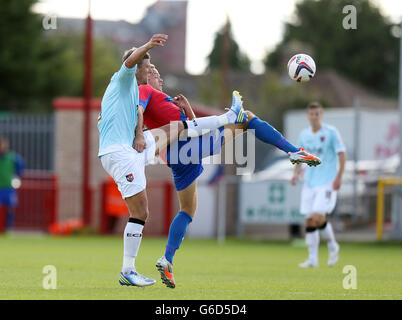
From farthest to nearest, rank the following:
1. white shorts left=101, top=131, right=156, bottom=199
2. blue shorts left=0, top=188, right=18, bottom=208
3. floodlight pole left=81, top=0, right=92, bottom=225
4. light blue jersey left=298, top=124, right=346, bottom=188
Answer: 1. floodlight pole left=81, top=0, right=92, bottom=225
2. blue shorts left=0, top=188, right=18, bottom=208
3. light blue jersey left=298, top=124, right=346, bottom=188
4. white shorts left=101, top=131, right=156, bottom=199

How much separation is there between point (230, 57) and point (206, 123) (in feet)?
288

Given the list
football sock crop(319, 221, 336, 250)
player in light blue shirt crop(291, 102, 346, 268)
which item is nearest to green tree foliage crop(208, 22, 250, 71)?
player in light blue shirt crop(291, 102, 346, 268)

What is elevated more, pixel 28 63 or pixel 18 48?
pixel 18 48

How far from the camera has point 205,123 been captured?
9469mm

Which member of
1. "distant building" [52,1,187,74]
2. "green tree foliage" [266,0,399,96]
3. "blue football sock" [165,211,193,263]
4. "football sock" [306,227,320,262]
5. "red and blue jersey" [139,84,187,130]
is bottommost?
"football sock" [306,227,320,262]

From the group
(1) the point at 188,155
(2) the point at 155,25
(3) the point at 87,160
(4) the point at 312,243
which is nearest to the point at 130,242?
(1) the point at 188,155

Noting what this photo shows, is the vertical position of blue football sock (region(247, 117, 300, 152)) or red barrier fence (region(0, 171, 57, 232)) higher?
blue football sock (region(247, 117, 300, 152))

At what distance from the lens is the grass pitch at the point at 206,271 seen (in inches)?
337

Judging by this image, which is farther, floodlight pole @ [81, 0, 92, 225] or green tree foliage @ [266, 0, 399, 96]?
green tree foliage @ [266, 0, 399, 96]

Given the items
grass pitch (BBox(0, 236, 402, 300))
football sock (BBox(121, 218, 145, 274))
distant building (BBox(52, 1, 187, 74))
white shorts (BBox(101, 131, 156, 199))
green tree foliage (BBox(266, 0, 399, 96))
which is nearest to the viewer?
grass pitch (BBox(0, 236, 402, 300))

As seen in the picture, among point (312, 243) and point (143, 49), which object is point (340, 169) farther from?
point (143, 49)

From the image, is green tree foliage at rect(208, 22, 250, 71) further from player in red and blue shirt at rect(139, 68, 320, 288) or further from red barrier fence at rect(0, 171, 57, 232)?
player in red and blue shirt at rect(139, 68, 320, 288)

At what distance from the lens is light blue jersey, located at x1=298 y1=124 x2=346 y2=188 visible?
13.6 m
